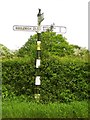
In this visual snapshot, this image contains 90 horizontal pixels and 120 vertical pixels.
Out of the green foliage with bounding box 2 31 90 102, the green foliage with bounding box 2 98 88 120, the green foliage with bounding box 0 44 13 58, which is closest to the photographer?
the green foliage with bounding box 2 98 88 120

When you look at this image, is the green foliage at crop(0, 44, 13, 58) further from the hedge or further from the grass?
the grass

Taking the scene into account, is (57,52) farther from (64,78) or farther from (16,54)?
(64,78)

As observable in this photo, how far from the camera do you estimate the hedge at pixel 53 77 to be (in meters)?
10.6

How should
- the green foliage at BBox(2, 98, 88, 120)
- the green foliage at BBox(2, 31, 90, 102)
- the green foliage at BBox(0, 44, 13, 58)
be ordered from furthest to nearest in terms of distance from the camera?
the green foliage at BBox(0, 44, 13, 58)
the green foliage at BBox(2, 31, 90, 102)
the green foliage at BBox(2, 98, 88, 120)

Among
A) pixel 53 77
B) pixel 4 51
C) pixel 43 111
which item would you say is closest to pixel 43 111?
pixel 43 111

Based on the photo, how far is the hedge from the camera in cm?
1057

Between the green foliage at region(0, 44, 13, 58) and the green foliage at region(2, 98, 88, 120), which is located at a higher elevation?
the green foliage at region(0, 44, 13, 58)

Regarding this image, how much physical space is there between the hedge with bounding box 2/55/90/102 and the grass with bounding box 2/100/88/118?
1.06 metres

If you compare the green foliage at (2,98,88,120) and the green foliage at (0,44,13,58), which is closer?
the green foliage at (2,98,88,120)

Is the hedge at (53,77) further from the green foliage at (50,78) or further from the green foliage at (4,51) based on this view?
the green foliage at (4,51)

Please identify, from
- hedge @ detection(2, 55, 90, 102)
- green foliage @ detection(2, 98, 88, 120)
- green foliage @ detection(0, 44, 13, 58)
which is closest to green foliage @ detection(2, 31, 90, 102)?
hedge @ detection(2, 55, 90, 102)

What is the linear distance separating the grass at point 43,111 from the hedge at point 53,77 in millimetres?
1063

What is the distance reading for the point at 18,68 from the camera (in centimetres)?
1073

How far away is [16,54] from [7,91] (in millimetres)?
2920
